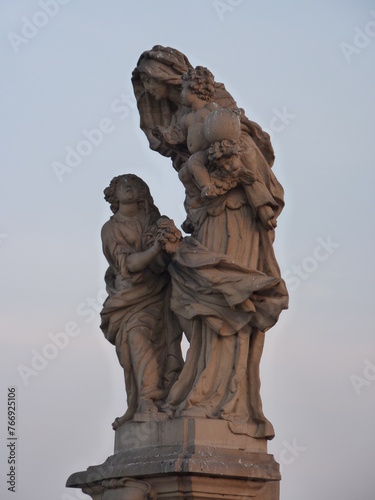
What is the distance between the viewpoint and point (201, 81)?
19.5 meters

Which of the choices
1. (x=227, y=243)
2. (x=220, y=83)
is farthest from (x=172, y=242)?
(x=220, y=83)

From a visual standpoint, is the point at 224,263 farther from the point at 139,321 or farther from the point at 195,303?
the point at 139,321

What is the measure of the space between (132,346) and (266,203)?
6.54ft

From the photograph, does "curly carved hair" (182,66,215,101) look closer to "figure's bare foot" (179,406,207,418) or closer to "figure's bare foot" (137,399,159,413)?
"figure's bare foot" (137,399,159,413)

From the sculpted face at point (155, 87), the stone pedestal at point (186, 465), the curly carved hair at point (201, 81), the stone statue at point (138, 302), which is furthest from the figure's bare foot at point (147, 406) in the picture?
the sculpted face at point (155, 87)

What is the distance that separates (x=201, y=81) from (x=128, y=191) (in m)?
1.36

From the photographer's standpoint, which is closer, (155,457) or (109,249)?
(155,457)

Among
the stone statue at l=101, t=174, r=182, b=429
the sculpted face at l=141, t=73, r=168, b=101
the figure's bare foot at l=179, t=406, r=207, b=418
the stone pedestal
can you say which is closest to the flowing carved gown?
the stone statue at l=101, t=174, r=182, b=429

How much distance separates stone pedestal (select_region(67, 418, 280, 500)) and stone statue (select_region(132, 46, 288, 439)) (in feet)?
0.58

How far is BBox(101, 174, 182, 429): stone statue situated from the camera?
63.2ft

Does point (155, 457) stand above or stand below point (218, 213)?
below

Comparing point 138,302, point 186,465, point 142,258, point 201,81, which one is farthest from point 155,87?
point 186,465

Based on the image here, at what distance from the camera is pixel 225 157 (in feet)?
62.0

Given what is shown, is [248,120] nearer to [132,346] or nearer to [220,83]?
[220,83]
